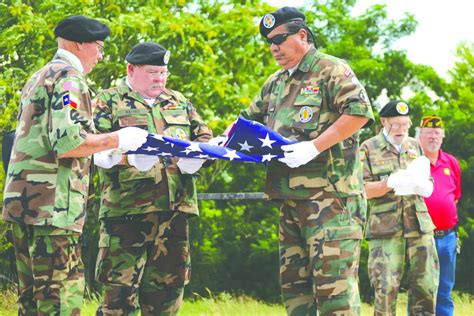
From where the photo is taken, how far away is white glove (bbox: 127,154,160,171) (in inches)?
244

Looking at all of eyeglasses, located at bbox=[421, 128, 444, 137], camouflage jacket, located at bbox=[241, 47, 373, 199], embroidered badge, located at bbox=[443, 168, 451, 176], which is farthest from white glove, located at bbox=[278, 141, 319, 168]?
embroidered badge, located at bbox=[443, 168, 451, 176]

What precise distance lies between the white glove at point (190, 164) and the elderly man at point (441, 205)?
327 cm

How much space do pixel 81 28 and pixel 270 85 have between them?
1.42m

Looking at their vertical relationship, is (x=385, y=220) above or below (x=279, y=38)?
below

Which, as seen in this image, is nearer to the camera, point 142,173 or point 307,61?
point 307,61

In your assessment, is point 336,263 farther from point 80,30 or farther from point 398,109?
point 398,109

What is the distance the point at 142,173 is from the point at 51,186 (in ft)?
3.84

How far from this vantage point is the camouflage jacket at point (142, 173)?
6281 millimetres

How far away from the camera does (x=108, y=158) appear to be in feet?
20.4

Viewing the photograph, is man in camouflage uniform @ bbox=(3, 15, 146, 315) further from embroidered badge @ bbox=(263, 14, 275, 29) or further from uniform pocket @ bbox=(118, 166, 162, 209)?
embroidered badge @ bbox=(263, 14, 275, 29)

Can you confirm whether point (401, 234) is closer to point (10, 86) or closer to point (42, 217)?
point (42, 217)

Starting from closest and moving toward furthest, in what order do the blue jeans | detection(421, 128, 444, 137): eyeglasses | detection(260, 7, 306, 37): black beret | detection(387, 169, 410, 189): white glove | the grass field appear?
1. detection(260, 7, 306, 37): black beret
2. detection(387, 169, 410, 189): white glove
3. detection(421, 128, 444, 137): eyeglasses
4. the blue jeans
5. the grass field

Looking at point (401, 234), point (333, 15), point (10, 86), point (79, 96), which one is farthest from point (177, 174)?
point (333, 15)

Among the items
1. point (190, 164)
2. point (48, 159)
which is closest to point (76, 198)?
point (48, 159)
